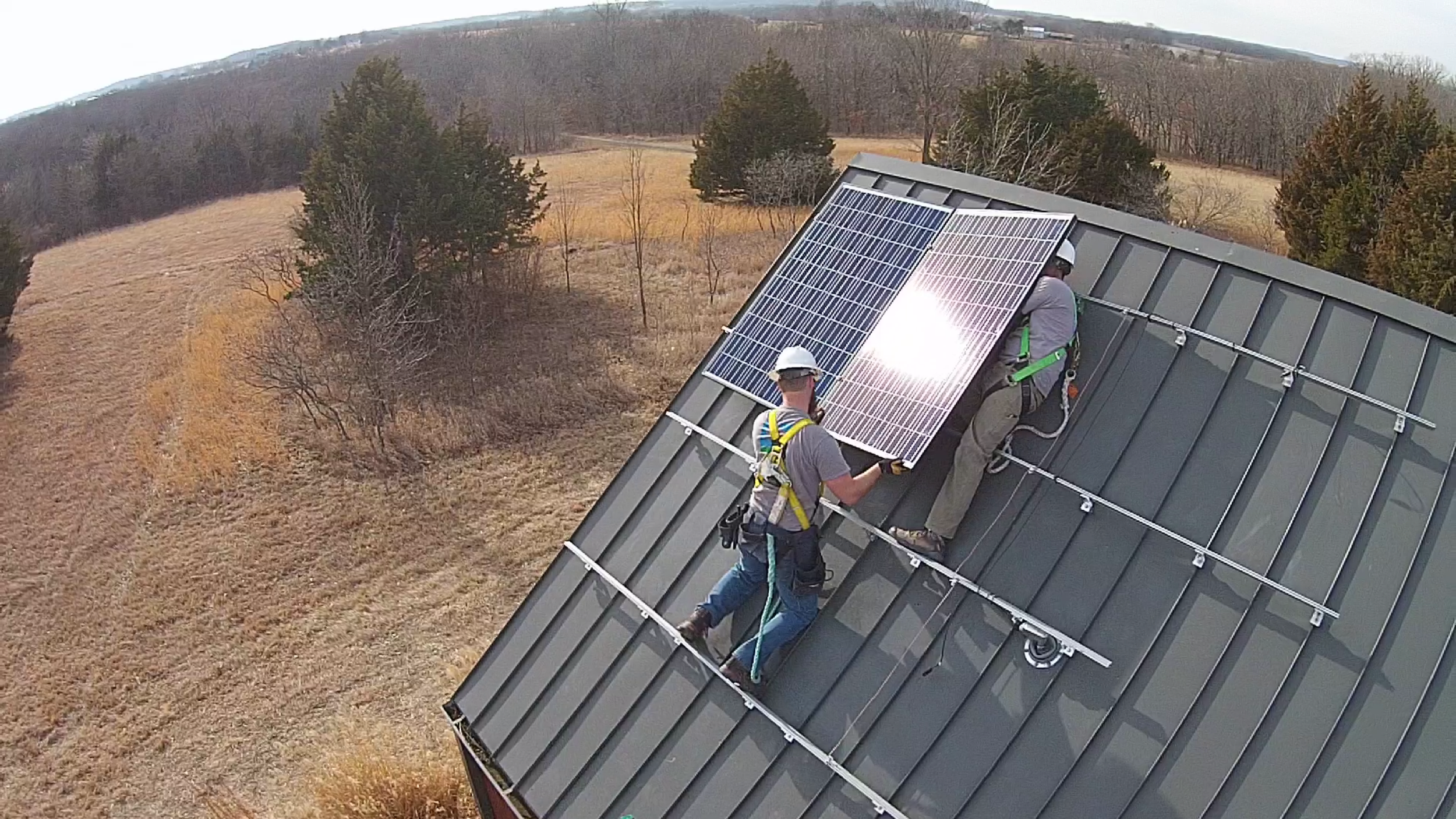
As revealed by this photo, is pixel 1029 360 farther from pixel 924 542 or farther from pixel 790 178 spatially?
pixel 790 178

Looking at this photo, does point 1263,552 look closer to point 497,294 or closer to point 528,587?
point 528,587

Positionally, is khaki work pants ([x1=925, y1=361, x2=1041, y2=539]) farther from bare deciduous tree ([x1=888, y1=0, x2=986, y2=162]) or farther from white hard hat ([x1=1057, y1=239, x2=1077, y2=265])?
bare deciduous tree ([x1=888, y1=0, x2=986, y2=162])

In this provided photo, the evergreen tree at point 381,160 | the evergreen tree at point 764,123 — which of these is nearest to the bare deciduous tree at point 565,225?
the evergreen tree at point 381,160

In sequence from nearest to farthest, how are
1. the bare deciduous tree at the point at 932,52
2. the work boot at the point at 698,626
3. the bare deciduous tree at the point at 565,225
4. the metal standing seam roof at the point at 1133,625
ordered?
1. the metal standing seam roof at the point at 1133,625
2. the work boot at the point at 698,626
3. the bare deciduous tree at the point at 565,225
4. the bare deciduous tree at the point at 932,52

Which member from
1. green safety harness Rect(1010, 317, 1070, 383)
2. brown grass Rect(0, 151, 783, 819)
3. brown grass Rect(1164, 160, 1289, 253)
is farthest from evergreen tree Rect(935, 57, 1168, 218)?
green safety harness Rect(1010, 317, 1070, 383)

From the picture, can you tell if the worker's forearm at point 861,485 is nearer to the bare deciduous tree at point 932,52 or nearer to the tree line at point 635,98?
the tree line at point 635,98

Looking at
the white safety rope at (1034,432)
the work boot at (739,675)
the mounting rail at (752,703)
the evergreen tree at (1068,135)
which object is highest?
the evergreen tree at (1068,135)

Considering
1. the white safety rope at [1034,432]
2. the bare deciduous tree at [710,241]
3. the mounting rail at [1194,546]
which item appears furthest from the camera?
the bare deciduous tree at [710,241]

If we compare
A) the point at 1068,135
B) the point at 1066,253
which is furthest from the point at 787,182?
the point at 1066,253
